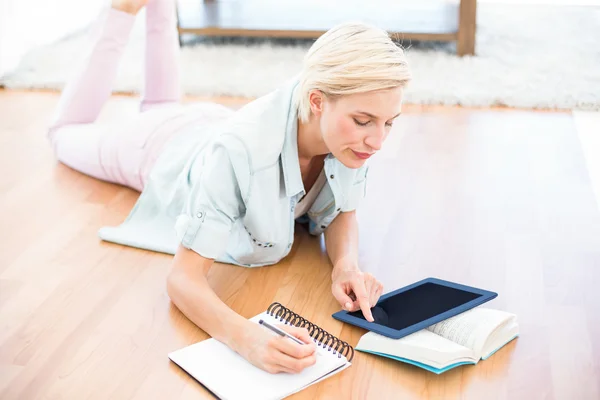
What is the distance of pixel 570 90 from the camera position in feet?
10.9

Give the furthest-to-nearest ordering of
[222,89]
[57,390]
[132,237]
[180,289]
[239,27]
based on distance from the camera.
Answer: [239,27] < [222,89] < [132,237] < [180,289] < [57,390]

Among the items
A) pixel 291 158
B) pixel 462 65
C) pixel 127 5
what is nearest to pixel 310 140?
pixel 291 158

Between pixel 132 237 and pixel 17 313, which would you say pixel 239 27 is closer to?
pixel 132 237

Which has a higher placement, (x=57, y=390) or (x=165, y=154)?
(x=165, y=154)

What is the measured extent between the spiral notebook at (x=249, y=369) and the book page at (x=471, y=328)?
0.68ft

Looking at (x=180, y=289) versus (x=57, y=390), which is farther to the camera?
(x=180, y=289)

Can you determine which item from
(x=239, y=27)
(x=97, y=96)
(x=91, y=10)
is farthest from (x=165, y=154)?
(x=91, y=10)

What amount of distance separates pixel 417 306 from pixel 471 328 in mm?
144

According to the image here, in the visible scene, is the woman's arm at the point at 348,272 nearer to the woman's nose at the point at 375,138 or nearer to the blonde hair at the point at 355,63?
the woman's nose at the point at 375,138

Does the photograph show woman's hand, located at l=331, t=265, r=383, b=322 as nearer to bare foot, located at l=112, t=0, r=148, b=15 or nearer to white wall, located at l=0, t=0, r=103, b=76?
bare foot, located at l=112, t=0, r=148, b=15

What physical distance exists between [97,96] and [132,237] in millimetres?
646

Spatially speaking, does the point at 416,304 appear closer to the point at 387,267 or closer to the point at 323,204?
the point at 387,267

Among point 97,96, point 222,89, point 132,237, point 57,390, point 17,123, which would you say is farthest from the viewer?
point 222,89

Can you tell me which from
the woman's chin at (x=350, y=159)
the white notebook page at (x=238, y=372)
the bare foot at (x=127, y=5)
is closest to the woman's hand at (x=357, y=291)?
the white notebook page at (x=238, y=372)
